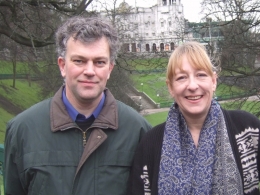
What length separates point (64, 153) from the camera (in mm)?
2410

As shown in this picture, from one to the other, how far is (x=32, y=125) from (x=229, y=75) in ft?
35.5

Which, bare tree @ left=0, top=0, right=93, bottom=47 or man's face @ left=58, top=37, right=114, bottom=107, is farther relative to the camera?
bare tree @ left=0, top=0, right=93, bottom=47

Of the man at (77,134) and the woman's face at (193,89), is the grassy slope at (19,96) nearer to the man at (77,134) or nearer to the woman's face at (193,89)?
the man at (77,134)

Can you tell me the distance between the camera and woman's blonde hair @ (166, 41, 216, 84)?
2.42 meters

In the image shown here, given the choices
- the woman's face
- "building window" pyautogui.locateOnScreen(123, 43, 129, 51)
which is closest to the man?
the woman's face

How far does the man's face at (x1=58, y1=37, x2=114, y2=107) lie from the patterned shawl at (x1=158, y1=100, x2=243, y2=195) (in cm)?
54

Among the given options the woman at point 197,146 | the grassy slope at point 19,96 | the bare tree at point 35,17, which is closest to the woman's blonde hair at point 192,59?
the woman at point 197,146

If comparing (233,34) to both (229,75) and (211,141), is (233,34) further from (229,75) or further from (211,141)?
(211,141)

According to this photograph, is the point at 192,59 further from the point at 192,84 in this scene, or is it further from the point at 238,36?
the point at 238,36

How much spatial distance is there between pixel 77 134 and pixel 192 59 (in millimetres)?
817

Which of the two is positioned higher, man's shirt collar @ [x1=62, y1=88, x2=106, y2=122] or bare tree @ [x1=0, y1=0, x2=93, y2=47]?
bare tree @ [x1=0, y1=0, x2=93, y2=47]

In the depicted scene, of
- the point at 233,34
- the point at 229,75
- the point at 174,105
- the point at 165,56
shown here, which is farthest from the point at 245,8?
the point at 174,105

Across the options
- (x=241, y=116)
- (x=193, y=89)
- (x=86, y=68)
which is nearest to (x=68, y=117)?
(x=86, y=68)

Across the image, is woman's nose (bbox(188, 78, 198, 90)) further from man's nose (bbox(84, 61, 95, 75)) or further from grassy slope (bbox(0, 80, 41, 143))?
grassy slope (bbox(0, 80, 41, 143))
